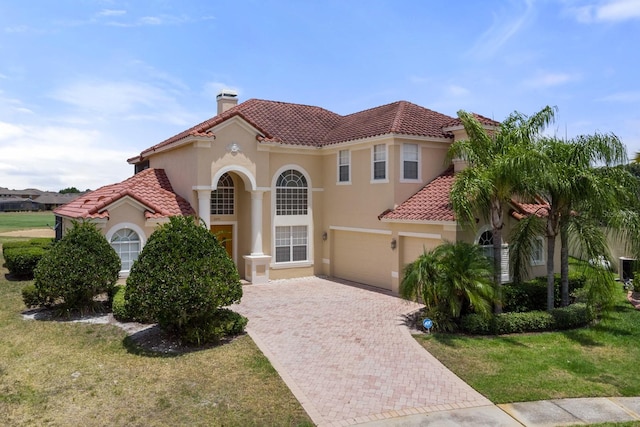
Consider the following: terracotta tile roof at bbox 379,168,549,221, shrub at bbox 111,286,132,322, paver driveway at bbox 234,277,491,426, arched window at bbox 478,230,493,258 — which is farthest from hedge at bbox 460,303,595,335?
shrub at bbox 111,286,132,322

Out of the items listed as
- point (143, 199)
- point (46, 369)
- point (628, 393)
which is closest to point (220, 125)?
point (143, 199)

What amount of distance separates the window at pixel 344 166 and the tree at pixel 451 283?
29.1ft

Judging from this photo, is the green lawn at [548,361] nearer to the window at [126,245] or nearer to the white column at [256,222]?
the white column at [256,222]

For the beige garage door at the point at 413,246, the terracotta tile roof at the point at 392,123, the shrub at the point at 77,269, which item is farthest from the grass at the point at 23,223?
the beige garage door at the point at 413,246

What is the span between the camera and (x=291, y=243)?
23.0m

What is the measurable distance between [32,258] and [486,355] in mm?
19916

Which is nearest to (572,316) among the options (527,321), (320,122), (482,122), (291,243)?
(527,321)

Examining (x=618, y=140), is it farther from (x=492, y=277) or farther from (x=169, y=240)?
(x=169, y=240)

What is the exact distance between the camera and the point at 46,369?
10.8 metres

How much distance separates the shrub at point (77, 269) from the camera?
14.4 m

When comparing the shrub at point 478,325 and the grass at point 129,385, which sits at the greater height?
the shrub at point 478,325

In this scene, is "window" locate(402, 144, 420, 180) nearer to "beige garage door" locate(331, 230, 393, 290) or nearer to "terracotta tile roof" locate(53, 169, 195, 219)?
"beige garage door" locate(331, 230, 393, 290)

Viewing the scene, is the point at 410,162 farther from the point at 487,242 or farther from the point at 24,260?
the point at 24,260

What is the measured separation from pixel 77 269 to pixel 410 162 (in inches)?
523
